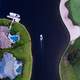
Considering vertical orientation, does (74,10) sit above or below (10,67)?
above

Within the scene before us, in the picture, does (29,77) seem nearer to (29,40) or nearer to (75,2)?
(29,40)

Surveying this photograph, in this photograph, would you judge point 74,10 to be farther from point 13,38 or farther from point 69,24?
point 13,38

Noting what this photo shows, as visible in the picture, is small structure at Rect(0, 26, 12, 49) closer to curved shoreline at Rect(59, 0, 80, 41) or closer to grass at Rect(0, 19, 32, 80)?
grass at Rect(0, 19, 32, 80)

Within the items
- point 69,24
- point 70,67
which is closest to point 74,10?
point 69,24

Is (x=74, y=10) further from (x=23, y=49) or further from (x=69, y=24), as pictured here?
(x=23, y=49)
